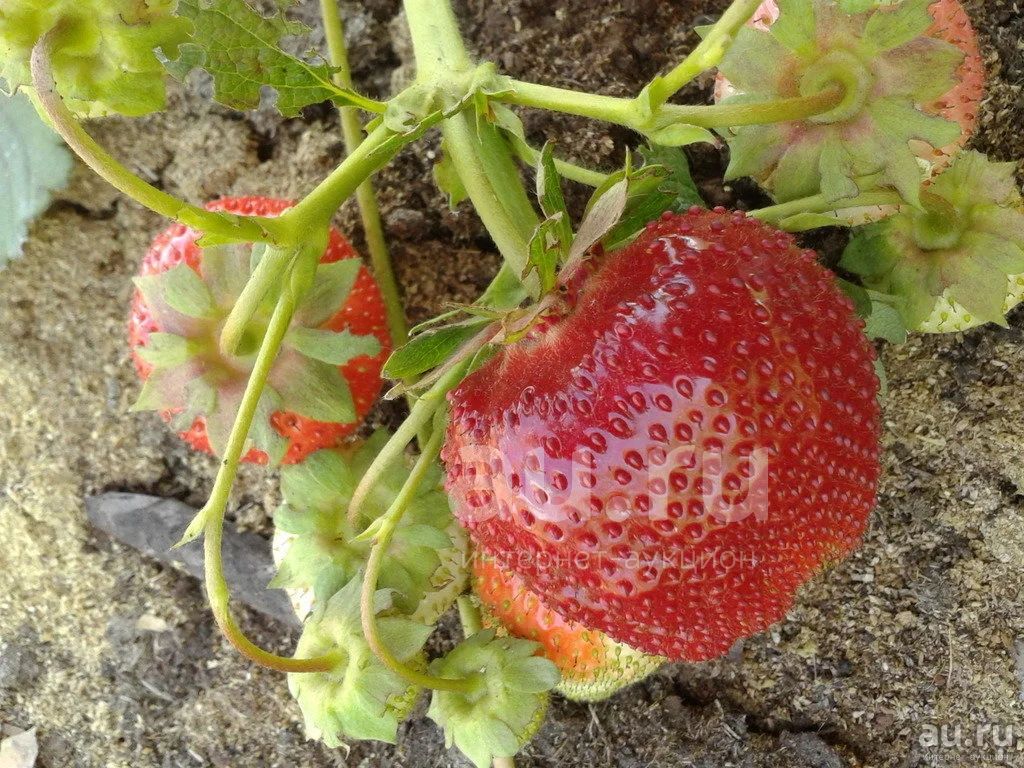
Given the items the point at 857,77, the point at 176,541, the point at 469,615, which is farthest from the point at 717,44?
the point at 176,541

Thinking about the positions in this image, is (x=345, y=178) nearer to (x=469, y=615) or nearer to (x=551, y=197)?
(x=551, y=197)

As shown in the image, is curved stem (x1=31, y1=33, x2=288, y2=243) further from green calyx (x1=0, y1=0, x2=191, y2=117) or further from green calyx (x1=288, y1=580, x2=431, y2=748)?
green calyx (x1=288, y1=580, x2=431, y2=748)

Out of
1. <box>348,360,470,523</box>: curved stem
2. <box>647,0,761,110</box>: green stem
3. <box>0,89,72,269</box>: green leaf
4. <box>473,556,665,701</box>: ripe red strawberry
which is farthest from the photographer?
<box>0,89,72,269</box>: green leaf

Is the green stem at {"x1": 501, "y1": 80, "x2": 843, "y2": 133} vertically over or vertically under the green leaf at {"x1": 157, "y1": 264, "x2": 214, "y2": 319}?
over

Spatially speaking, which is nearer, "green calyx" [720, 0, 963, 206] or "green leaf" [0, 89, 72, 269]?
"green calyx" [720, 0, 963, 206]

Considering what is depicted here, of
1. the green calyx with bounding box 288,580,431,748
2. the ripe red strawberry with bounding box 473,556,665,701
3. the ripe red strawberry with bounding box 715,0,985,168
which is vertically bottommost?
the ripe red strawberry with bounding box 473,556,665,701

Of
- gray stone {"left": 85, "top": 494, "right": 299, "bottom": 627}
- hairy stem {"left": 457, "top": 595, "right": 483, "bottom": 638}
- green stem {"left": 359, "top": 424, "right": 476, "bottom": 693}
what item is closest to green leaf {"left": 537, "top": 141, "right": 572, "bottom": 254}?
green stem {"left": 359, "top": 424, "right": 476, "bottom": 693}

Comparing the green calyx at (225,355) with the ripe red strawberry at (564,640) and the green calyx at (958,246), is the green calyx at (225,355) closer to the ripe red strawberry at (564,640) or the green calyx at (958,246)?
the ripe red strawberry at (564,640)

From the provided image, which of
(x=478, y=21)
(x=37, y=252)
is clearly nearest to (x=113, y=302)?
(x=37, y=252)
